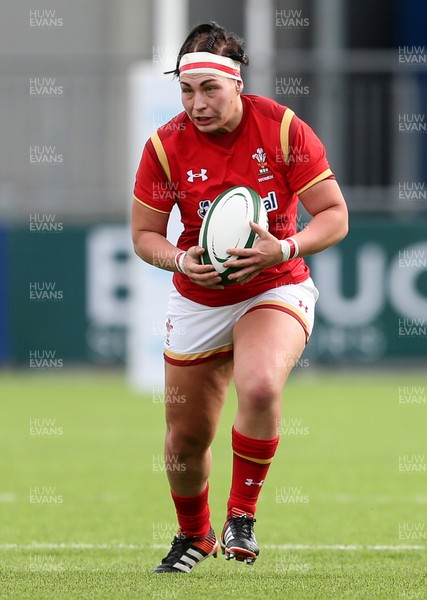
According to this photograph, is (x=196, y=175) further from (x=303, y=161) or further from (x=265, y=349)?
(x=265, y=349)

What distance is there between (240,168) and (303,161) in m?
0.26

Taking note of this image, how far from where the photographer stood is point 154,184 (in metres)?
5.71

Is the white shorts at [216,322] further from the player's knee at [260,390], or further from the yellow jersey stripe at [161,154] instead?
the yellow jersey stripe at [161,154]

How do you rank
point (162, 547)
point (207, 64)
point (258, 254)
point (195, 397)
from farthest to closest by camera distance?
1. point (162, 547)
2. point (195, 397)
3. point (207, 64)
4. point (258, 254)

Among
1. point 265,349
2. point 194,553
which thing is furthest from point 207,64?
point 194,553

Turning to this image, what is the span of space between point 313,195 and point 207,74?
63 cm

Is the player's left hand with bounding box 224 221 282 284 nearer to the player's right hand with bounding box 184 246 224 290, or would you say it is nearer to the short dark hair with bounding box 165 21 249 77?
the player's right hand with bounding box 184 246 224 290

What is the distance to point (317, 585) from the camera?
5449 millimetres

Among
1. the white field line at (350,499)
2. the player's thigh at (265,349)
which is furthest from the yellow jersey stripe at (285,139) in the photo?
the white field line at (350,499)

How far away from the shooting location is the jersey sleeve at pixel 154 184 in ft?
18.7

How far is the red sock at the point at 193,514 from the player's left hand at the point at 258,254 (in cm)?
111

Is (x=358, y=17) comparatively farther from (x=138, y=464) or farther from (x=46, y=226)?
(x=138, y=464)

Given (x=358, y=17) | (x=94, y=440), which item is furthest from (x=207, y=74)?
(x=358, y=17)

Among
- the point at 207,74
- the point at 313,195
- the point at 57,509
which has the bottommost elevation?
the point at 57,509
